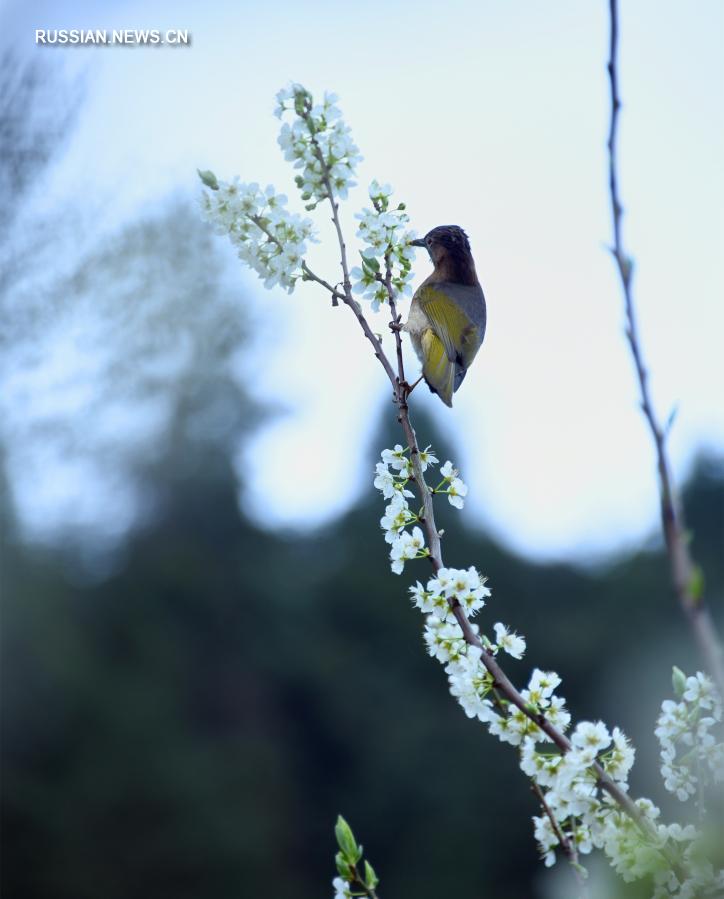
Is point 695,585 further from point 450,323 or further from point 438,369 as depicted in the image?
point 450,323

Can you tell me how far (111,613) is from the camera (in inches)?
607

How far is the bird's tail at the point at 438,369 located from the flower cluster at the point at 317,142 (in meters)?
0.96

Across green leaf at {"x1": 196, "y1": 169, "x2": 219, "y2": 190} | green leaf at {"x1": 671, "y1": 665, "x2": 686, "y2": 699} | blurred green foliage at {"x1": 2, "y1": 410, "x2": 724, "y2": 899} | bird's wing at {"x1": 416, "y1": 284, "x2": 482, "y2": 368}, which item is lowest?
green leaf at {"x1": 671, "y1": 665, "x2": 686, "y2": 699}

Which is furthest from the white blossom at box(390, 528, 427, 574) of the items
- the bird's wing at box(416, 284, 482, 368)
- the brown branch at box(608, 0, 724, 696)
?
the bird's wing at box(416, 284, 482, 368)

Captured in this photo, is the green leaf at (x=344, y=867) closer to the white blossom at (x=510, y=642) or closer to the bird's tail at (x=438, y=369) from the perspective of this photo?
the white blossom at (x=510, y=642)

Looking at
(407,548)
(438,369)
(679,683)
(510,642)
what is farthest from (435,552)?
(438,369)

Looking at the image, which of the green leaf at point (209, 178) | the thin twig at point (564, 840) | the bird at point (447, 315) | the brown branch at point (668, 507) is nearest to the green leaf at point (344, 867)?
the thin twig at point (564, 840)

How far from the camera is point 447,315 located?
2.82 m

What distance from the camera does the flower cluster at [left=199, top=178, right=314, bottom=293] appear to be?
161cm

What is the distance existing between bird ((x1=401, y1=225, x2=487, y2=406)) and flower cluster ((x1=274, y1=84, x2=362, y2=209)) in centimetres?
93

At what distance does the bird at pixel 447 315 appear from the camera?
263cm

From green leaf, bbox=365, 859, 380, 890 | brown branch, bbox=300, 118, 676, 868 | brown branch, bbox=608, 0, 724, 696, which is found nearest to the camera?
brown branch, bbox=608, 0, 724, 696

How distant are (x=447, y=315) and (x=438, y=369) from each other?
26 cm

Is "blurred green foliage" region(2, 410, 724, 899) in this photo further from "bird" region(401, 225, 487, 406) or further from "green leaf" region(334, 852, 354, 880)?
"green leaf" region(334, 852, 354, 880)
